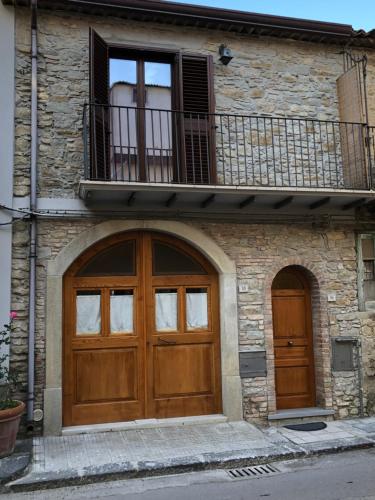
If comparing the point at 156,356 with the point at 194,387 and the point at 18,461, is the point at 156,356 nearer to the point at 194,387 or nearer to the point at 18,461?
the point at 194,387

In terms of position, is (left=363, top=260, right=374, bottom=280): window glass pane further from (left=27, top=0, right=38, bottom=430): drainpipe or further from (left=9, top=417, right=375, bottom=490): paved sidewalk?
(left=27, top=0, right=38, bottom=430): drainpipe

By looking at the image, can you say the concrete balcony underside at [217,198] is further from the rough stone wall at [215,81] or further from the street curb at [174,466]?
the street curb at [174,466]

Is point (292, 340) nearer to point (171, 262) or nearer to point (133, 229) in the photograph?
point (171, 262)

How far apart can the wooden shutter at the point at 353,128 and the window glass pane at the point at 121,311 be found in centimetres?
418

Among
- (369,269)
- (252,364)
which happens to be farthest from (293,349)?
(369,269)

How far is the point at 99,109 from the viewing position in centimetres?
706

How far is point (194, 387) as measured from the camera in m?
7.39

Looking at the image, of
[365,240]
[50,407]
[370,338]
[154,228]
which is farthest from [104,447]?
[365,240]

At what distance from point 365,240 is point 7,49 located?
6390mm

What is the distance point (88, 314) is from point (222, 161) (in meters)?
3.17

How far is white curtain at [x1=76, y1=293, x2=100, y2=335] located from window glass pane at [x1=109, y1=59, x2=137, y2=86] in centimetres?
337

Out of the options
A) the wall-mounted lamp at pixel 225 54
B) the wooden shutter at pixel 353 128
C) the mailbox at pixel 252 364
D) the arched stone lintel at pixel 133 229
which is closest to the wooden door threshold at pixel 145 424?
the arched stone lintel at pixel 133 229

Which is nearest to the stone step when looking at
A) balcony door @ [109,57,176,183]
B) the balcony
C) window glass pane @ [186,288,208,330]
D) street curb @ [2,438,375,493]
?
street curb @ [2,438,375,493]

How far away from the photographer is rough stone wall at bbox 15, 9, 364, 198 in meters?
7.05
